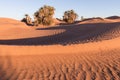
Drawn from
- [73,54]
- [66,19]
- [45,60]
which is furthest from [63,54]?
[66,19]

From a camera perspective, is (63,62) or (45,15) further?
(45,15)

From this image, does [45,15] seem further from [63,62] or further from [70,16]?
[63,62]

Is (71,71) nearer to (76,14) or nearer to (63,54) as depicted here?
(63,54)

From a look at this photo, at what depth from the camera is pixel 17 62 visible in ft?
33.8

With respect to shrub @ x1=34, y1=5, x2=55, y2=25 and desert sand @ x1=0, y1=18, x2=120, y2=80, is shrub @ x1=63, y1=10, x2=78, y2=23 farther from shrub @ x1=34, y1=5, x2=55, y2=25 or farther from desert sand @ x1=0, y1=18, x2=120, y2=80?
desert sand @ x1=0, y1=18, x2=120, y2=80

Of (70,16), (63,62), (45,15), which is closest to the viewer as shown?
(63,62)

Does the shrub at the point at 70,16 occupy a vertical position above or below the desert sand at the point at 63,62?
below

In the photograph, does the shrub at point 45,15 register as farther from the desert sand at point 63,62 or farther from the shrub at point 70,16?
the desert sand at point 63,62

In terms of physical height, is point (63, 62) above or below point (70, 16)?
above

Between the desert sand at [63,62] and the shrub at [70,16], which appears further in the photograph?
the shrub at [70,16]

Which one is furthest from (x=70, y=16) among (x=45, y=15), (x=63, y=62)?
(x=63, y=62)

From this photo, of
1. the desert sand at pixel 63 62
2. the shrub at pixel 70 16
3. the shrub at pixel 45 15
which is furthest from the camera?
the shrub at pixel 70 16

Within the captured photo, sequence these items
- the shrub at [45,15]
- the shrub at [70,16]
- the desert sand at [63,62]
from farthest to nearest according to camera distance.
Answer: the shrub at [70,16] → the shrub at [45,15] → the desert sand at [63,62]

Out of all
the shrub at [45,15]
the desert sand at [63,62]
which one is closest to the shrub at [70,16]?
the shrub at [45,15]
